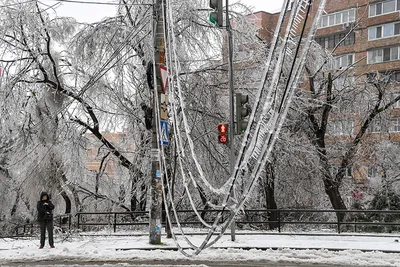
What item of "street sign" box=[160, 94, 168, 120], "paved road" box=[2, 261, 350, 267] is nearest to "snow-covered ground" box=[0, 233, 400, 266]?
"paved road" box=[2, 261, 350, 267]

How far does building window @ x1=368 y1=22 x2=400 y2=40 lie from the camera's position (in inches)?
1791

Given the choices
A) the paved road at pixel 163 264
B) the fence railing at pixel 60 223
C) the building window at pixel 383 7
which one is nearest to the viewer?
the paved road at pixel 163 264

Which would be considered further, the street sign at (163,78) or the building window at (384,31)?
the building window at (384,31)

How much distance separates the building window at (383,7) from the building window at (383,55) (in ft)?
11.3

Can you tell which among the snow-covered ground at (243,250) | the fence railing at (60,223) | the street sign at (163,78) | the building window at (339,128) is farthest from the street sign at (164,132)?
the building window at (339,128)

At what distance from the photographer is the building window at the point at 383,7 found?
4528cm

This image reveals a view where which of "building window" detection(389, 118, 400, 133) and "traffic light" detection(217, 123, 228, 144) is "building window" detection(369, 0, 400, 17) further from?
"traffic light" detection(217, 123, 228, 144)

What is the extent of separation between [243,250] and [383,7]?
3958 centimetres

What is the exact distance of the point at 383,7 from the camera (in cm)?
4609

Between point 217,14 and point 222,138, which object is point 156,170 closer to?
point 222,138

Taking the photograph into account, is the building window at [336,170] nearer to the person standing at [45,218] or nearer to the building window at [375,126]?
the building window at [375,126]

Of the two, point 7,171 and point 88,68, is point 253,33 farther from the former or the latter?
point 7,171

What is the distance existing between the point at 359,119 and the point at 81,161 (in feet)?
40.7

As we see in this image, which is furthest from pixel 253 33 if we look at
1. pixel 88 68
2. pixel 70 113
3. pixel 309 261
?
pixel 309 261
